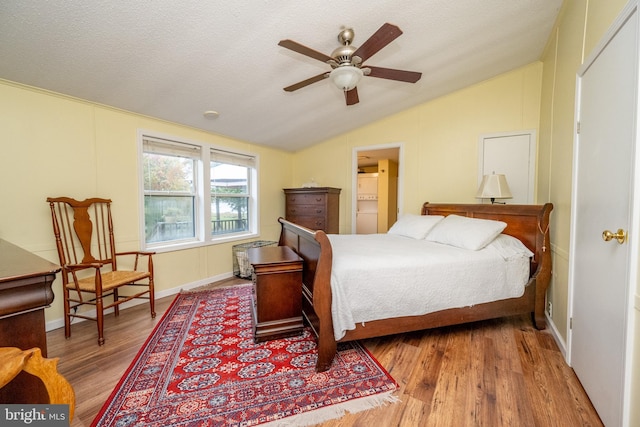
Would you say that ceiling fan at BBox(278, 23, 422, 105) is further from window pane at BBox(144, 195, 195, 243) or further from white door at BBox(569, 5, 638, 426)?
window pane at BBox(144, 195, 195, 243)

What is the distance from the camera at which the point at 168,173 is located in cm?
335

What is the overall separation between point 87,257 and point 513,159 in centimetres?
483

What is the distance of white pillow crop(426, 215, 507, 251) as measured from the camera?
2.38m

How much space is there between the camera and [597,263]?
148 cm

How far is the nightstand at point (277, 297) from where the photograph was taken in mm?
2090

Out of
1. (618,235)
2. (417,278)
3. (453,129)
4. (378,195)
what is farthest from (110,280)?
(378,195)

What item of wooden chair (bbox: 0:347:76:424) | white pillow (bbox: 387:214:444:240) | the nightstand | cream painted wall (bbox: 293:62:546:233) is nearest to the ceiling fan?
the nightstand

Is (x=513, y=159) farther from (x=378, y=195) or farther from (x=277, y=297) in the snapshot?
(x=378, y=195)

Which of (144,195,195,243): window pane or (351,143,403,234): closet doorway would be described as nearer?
(144,195,195,243): window pane

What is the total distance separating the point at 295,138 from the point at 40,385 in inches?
156

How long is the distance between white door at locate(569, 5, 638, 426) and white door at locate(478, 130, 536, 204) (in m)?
1.60

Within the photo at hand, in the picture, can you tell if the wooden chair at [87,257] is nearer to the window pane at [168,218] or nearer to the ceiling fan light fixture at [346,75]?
the window pane at [168,218]

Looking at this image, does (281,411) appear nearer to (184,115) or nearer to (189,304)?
(189,304)

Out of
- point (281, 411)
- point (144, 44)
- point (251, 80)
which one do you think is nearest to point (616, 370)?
point (281, 411)
